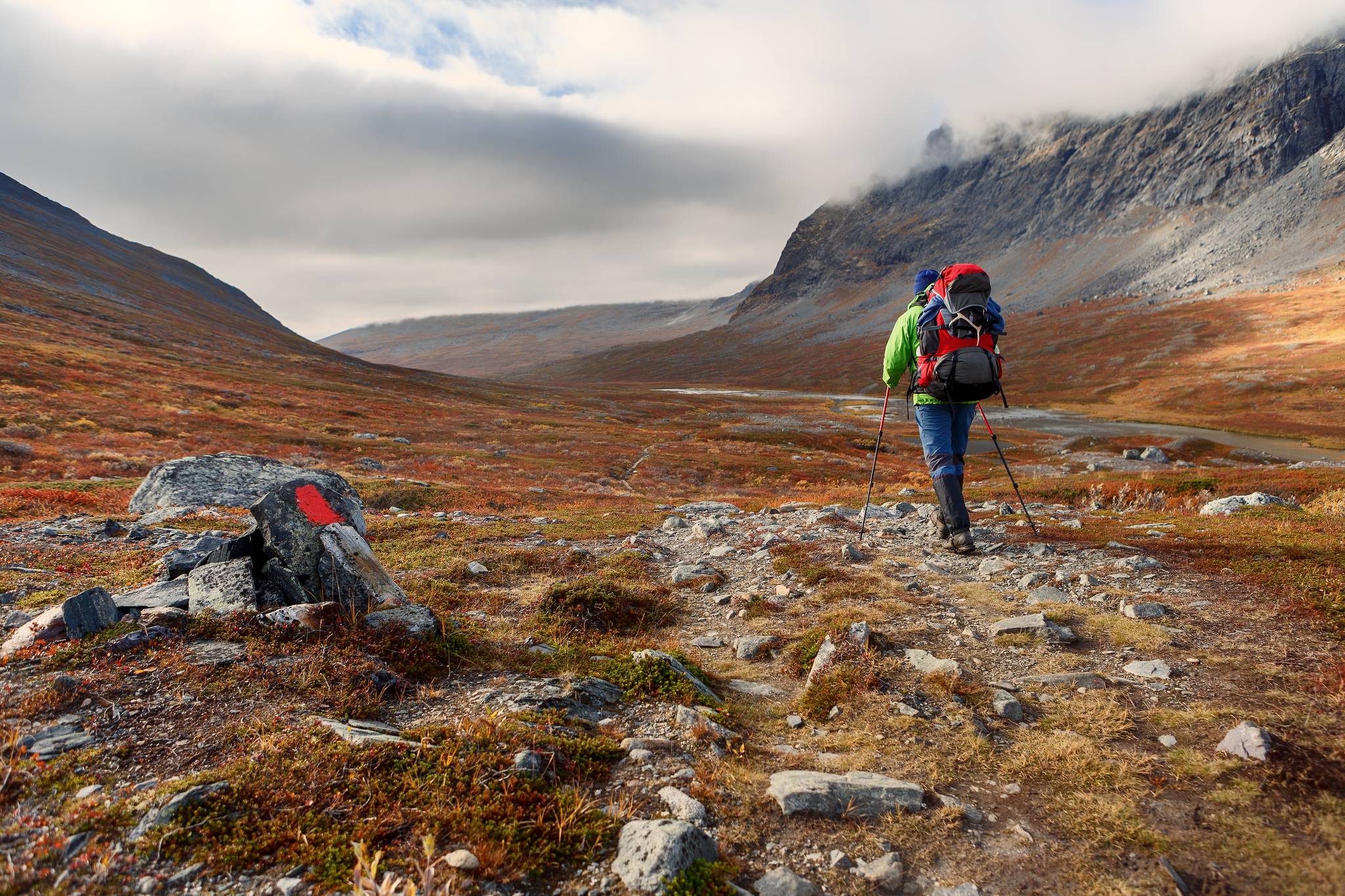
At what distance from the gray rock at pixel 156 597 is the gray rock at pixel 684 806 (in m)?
6.25

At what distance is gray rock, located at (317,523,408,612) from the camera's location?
7617 millimetres

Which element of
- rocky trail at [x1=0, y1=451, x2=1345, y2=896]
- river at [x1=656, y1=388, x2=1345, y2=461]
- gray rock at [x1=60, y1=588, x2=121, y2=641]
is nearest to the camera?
rocky trail at [x1=0, y1=451, x2=1345, y2=896]

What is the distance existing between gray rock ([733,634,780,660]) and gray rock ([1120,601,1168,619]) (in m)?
4.57

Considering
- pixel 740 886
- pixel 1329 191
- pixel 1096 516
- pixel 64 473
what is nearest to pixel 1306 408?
pixel 1096 516

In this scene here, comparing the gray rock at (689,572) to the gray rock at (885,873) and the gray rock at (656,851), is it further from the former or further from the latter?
the gray rock at (885,873)

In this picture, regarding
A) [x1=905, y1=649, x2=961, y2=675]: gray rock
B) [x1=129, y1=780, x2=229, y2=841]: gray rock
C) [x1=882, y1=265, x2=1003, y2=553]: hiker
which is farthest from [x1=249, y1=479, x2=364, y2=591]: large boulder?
[x1=882, y1=265, x2=1003, y2=553]: hiker

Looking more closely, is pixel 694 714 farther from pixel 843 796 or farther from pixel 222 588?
pixel 222 588

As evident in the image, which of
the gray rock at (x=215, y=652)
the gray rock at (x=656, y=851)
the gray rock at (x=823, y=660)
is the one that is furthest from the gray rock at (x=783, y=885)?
the gray rock at (x=215, y=652)

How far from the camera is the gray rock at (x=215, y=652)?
598 cm

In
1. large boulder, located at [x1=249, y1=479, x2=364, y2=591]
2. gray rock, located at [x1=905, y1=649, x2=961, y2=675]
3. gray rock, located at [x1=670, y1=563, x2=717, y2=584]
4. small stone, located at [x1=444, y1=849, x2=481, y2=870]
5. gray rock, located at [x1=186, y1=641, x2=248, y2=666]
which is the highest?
large boulder, located at [x1=249, y1=479, x2=364, y2=591]

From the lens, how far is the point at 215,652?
6172 mm

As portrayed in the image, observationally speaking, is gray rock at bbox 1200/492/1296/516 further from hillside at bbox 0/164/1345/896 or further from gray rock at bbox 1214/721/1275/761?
gray rock at bbox 1214/721/1275/761

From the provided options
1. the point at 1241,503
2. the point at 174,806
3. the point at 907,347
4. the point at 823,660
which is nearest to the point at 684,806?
the point at 823,660

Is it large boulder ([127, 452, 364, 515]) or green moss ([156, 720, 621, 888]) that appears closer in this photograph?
green moss ([156, 720, 621, 888])
